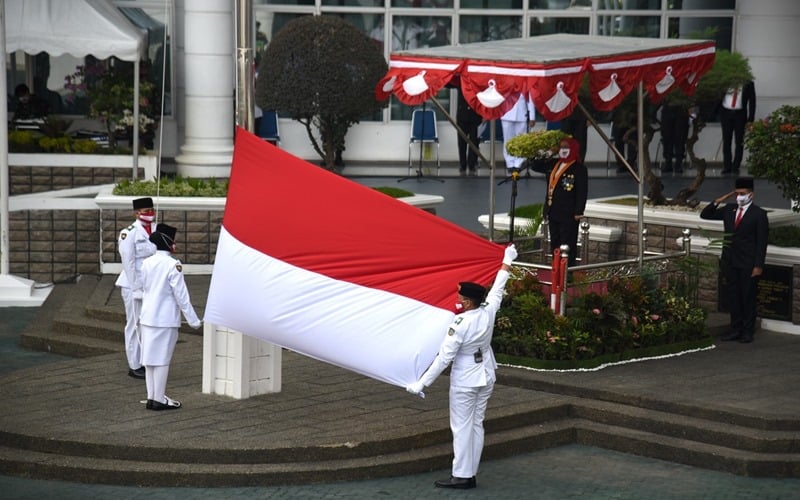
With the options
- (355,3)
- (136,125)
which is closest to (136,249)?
(136,125)

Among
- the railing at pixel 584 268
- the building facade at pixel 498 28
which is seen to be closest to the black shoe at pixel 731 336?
the railing at pixel 584 268

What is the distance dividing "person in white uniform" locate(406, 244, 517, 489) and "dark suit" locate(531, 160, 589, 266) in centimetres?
483

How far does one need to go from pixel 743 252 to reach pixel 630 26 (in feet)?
50.8

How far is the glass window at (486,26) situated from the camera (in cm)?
2925

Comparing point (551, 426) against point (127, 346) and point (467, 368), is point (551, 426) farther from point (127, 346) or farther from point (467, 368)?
point (127, 346)

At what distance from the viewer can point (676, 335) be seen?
46.3 feet

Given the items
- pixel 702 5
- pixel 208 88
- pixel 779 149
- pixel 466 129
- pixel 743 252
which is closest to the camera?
pixel 743 252

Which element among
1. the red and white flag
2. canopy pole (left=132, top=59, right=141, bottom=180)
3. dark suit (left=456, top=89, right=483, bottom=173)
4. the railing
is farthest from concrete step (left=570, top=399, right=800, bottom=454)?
dark suit (left=456, top=89, right=483, bottom=173)

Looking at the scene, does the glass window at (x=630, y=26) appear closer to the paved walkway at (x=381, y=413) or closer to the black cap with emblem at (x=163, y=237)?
the paved walkway at (x=381, y=413)

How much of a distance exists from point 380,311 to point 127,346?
3.26m

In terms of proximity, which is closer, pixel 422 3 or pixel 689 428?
pixel 689 428

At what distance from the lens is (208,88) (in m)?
21.5

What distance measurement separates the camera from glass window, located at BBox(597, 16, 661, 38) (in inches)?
1148

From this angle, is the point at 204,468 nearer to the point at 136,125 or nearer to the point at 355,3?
the point at 136,125
